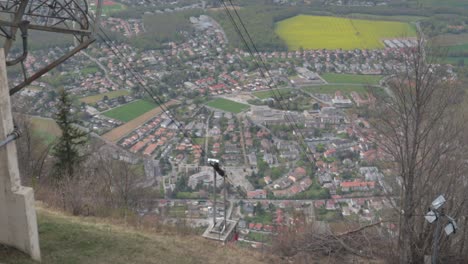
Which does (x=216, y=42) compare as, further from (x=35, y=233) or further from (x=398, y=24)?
(x=35, y=233)

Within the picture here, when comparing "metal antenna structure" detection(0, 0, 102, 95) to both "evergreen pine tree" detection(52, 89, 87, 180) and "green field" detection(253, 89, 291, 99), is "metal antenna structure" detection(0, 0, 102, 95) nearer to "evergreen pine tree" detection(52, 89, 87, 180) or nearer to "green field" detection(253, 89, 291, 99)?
"evergreen pine tree" detection(52, 89, 87, 180)

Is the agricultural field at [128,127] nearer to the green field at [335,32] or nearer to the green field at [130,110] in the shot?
the green field at [130,110]

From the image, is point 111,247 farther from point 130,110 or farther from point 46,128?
point 130,110

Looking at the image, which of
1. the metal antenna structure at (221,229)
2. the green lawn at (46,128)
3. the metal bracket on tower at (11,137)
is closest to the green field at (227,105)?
the green lawn at (46,128)

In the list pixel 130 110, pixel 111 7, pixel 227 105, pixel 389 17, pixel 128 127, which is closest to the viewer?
pixel 128 127

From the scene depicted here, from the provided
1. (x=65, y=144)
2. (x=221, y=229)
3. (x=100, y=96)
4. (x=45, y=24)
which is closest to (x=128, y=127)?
(x=100, y=96)

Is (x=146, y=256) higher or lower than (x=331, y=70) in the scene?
higher

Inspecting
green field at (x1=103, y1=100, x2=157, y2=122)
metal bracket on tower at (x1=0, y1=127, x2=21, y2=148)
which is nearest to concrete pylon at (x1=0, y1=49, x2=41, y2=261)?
metal bracket on tower at (x1=0, y1=127, x2=21, y2=148)

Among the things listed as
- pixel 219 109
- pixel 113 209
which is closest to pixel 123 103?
pixel 219 109
